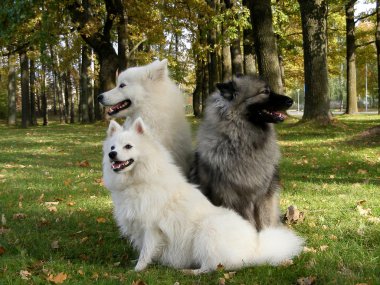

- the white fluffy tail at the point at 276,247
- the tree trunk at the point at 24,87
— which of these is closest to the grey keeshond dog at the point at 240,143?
the white fluffy tail at the point at 276,247

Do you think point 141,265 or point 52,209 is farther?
point 52,209

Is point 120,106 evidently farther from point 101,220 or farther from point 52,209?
point 52,209

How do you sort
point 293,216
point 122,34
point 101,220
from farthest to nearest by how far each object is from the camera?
point 122,34, point 101,220, point 293,216

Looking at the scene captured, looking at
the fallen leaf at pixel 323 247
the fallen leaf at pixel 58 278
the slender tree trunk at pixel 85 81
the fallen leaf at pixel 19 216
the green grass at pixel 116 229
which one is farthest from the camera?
the slender tree trunk at pixel 85 81

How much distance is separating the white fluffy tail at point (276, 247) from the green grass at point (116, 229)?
0.40 feet

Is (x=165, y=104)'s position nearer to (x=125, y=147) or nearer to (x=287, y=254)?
(x=125, y=147)

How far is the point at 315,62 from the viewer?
618 inches

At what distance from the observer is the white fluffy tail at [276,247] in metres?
4.44

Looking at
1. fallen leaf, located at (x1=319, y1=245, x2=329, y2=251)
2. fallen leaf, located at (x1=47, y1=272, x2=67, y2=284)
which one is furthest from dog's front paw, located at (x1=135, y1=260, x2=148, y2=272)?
fallen leaf, located at (x1=319, y1=245, x2=329, y2=251)

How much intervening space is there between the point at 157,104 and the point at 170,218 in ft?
4.73

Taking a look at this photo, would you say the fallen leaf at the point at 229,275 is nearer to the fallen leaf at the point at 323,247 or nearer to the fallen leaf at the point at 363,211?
the fallen leaf at the point at 323,247

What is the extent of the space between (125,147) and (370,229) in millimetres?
3147

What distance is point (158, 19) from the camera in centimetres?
2662

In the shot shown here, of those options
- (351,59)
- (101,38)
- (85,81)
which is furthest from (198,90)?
(101,38)
